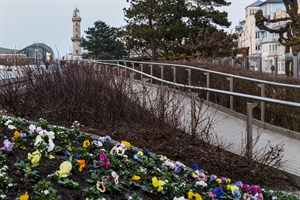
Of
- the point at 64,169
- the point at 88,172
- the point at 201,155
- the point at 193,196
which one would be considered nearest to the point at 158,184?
the point at 193,196

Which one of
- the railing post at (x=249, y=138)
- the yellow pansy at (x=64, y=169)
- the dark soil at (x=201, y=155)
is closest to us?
the yellow pansy at (x=64, y=169)

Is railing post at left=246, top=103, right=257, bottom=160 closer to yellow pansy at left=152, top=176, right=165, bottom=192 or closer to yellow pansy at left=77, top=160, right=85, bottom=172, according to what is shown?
yellow pansy at left=152, top=176, right=165, bottom=192

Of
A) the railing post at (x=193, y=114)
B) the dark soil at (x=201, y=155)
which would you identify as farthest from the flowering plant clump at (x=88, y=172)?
the railing post at (x=193, y=114)

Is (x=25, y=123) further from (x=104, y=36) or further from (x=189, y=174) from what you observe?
(x=104, y=36)

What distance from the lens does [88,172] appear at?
389cm

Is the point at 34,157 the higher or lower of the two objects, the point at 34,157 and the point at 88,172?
the higher

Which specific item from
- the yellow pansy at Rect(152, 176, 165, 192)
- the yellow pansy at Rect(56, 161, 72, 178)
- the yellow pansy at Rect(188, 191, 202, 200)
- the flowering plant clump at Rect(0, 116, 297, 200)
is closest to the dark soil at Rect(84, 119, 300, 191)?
the flowering plant clump at Rect(0, 116, 297, 200)

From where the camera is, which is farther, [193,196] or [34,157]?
[193,196]

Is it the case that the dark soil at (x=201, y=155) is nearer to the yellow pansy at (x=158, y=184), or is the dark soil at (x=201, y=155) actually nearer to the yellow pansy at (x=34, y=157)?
the yellow pansy at (x=158, y=184)

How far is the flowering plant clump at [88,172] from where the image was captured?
3.44 m

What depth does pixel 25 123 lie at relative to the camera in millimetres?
5219

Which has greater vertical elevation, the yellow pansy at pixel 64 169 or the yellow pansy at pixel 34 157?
the yellow pansy at pixel 34 157

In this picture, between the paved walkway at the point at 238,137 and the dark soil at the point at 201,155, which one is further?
the paved walkway at the point at 238,137

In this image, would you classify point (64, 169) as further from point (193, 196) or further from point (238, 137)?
point (238, 137)
